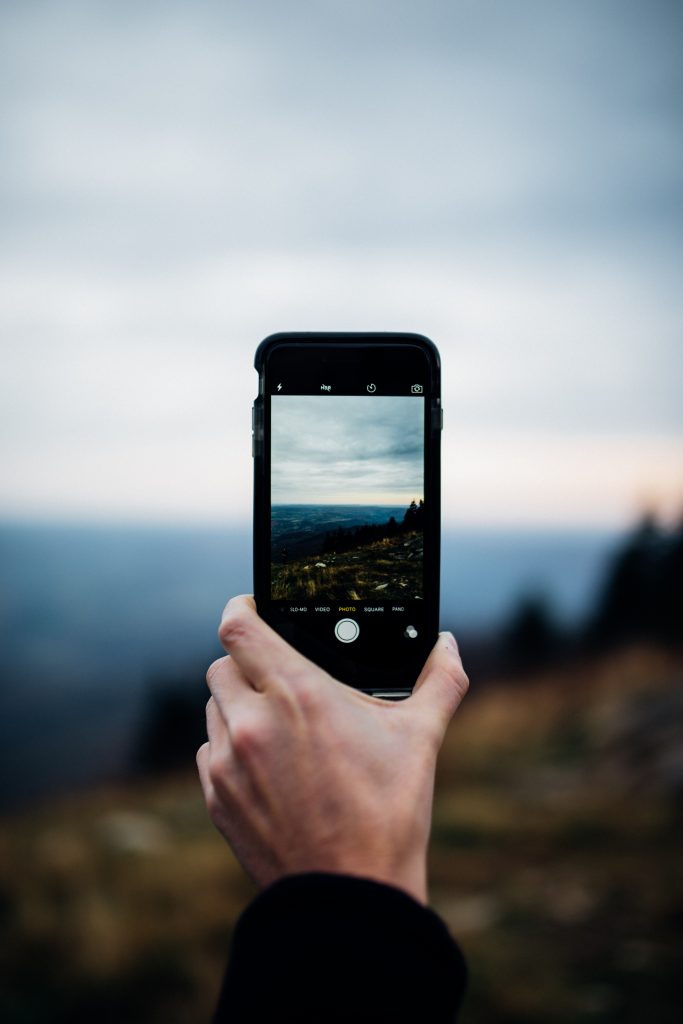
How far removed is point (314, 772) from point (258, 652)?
0.26 meters

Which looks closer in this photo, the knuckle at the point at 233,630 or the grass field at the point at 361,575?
the knuckle at the point at 233,630

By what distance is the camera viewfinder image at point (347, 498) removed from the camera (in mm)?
2182

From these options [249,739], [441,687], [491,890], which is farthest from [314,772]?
[491,890]

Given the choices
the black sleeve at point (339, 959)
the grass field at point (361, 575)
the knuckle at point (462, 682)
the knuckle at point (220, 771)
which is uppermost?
the grass field at point (361, 575)

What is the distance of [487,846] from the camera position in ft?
49.5

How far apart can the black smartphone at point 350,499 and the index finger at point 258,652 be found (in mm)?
633

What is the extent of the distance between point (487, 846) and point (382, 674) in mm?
14752

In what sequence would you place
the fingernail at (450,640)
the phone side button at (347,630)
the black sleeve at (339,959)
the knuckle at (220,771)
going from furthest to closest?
the phone side button at (347,630) < the fingernail at (450,640) < the knuckle at (220,771) < the black sleeve at (339,959)

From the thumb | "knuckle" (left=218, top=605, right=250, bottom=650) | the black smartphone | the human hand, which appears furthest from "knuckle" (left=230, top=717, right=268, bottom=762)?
the black smartphone

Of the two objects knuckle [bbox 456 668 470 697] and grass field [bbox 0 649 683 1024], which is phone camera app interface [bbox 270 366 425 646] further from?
grass field [bbox 0 649 683 1024]

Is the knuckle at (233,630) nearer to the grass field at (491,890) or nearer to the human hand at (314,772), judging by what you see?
the human hand at (314,772)

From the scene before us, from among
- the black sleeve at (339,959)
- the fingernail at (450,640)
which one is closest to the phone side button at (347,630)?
the fingernail at (450,640)

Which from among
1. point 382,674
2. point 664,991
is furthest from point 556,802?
point 382,674

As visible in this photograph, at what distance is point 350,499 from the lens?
2.27 meters
